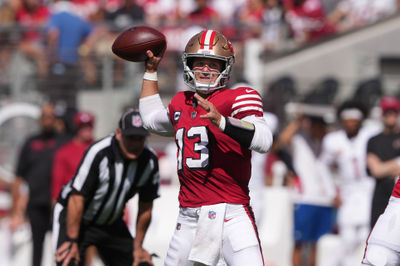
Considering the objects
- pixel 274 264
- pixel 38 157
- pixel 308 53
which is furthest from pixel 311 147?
pixel 308 53

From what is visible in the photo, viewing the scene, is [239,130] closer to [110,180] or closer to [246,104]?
[246,104]

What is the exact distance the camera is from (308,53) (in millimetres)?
13023

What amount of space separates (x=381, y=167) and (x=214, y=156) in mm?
2561

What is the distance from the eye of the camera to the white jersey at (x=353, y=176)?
7977 mm

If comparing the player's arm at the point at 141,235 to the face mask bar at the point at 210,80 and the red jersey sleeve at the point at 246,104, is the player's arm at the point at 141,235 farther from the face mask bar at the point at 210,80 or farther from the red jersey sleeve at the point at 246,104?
the red jersey sleeve at the point at 246,104

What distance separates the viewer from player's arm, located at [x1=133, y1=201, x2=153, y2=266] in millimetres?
5387

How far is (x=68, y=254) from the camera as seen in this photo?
17.5 ft

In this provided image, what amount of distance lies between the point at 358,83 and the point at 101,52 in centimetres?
341

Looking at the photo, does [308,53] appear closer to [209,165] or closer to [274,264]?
[274,264]

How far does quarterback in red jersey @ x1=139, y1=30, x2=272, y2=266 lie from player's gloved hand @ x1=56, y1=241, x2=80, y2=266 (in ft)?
3.44

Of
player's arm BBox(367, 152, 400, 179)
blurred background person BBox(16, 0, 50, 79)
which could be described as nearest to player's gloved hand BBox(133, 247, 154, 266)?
player's arm BBox(367, 152, 400, 179)

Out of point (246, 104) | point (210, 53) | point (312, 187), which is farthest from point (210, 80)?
point (312, 187)

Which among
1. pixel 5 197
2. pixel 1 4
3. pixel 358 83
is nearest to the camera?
pixel 5 197

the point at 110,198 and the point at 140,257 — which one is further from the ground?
the point at 110,198
